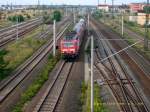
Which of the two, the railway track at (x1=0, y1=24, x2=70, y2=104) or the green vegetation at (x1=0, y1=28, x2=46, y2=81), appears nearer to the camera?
the railway track at (x1=0, y1=24, x2=70, y2=104)

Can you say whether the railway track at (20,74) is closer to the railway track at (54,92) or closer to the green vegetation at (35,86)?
the green vegetation at (35,86)

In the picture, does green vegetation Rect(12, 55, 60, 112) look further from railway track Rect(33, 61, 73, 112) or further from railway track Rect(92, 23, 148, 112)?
railway track Rect(92, 23, 148, 112)

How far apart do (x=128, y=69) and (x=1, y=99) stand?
17.2 m

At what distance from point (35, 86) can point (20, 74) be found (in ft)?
22.2

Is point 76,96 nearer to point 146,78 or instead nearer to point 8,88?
point 8,88

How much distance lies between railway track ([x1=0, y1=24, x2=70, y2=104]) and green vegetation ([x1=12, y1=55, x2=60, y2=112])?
144cm

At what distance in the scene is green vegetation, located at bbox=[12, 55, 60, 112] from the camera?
94.1 feet

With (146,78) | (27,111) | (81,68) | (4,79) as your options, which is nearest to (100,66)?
(81,68)

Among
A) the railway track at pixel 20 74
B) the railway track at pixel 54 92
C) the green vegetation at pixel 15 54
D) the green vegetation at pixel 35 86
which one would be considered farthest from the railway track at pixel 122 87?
the green vegetation at pixel 15 54

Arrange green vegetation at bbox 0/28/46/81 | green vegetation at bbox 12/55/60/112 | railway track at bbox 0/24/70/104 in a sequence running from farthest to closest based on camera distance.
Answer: green vegetation at bbox 0/28/46/81
railway track at bbox 0/24/70/104
green vegetation at bbox 12/55/60/112

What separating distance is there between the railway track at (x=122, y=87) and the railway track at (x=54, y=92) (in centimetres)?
Result: 377

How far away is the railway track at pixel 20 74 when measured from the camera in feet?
108

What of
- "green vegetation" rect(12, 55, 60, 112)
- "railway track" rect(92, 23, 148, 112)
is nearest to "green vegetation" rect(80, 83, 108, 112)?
"railway track" rect(92, 23, 148, 112)

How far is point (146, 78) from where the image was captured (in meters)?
38.2
